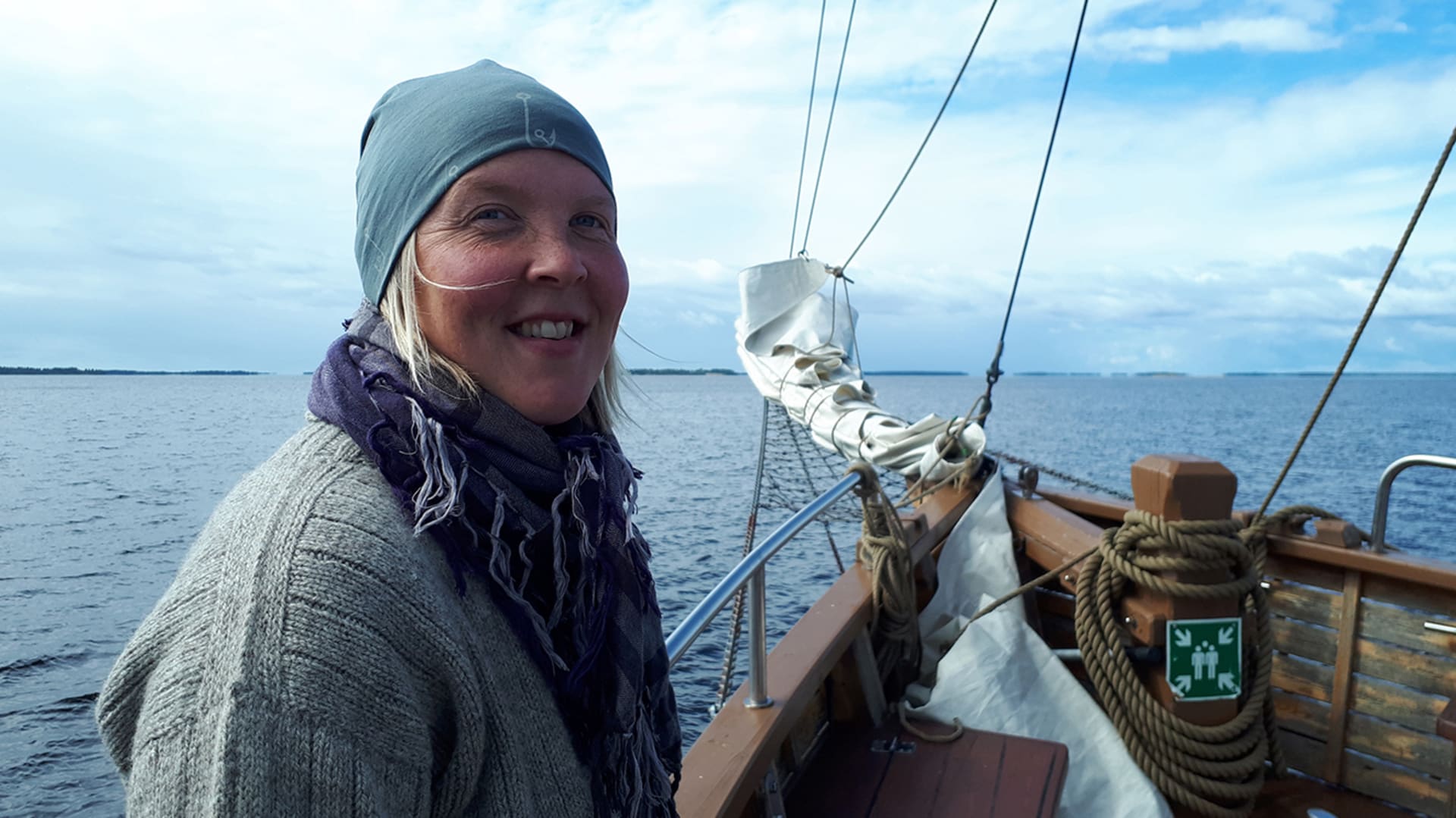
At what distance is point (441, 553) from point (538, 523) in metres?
0.12

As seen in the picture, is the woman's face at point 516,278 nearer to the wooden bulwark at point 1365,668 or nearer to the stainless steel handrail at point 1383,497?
the stainless steel handrail at point 1383,497

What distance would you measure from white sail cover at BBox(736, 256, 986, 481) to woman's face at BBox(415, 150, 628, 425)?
12.3 ft

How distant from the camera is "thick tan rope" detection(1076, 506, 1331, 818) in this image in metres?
2.67

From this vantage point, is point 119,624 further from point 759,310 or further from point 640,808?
point 640,808

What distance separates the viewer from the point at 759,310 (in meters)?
7.11

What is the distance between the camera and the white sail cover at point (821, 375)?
488cm

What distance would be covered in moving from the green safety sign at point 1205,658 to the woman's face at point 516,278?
237cm

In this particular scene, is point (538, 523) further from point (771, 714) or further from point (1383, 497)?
point (1383, 497)

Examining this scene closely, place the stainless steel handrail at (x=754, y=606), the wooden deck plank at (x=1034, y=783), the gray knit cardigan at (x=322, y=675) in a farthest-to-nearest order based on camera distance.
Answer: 1. the wooden deck plank at (x=1034, y=783)
2. the stainless steel handrail at (x=754, y=606)
3. the gray knit cardigan at (x=322, y=675)

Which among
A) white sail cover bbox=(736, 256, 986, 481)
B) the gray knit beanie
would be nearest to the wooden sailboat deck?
the gray knit beanie

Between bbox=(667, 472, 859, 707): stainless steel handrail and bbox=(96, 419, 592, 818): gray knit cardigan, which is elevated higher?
bbox=(96, 419, 592, 818): gray knit cardigan

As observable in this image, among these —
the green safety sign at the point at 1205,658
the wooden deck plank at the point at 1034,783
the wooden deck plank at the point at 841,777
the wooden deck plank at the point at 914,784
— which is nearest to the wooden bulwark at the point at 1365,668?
the green safety sign at the point at 1205,658

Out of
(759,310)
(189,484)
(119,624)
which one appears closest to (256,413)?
(189,484)

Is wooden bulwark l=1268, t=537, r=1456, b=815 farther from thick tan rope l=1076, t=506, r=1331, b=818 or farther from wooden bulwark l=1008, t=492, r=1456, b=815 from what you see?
thick tan rope l=1076, t=506, r=1331, b=818
